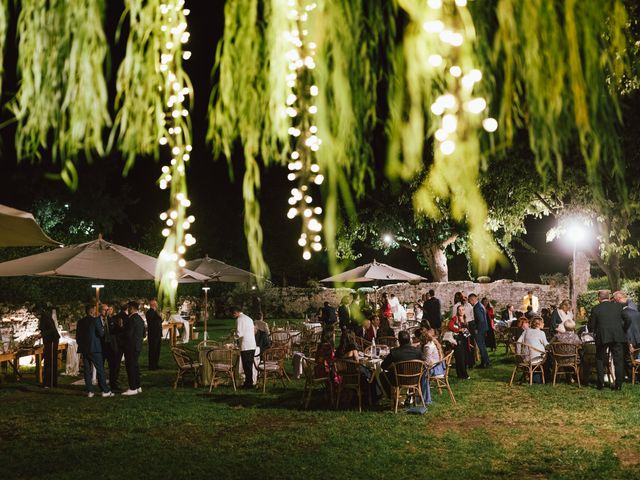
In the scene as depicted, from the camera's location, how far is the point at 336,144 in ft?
6.47

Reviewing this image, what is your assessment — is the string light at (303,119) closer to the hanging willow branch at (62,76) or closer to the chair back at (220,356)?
the hanging willow branch at (62,76)

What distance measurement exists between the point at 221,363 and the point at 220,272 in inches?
260

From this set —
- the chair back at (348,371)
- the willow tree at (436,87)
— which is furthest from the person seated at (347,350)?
the willow tree at (436,87)

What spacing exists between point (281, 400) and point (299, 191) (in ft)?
29.2

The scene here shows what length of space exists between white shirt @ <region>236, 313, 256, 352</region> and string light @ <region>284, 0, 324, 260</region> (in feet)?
29.7

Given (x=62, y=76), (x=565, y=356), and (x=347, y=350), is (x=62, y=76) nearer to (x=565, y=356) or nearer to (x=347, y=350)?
(x=347, y=350)

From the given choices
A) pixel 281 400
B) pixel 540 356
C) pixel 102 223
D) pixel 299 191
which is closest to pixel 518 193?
pixel 540 356

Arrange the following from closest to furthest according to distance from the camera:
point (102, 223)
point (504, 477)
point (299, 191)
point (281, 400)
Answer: point (299, 191)
point (504, 477)
point (281, 400)
point (102, 223)

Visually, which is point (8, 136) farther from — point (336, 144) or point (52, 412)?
point (336, 144)

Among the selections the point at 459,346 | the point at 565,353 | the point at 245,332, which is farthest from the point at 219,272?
the point at 565,353

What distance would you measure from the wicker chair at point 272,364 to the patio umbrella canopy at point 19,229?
16.6ft

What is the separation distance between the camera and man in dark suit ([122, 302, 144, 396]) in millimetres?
11188

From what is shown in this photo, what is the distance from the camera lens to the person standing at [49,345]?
11.6 metres

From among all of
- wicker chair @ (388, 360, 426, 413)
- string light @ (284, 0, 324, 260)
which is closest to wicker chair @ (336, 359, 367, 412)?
wicker chair @ (388, 360, 426, 413)
